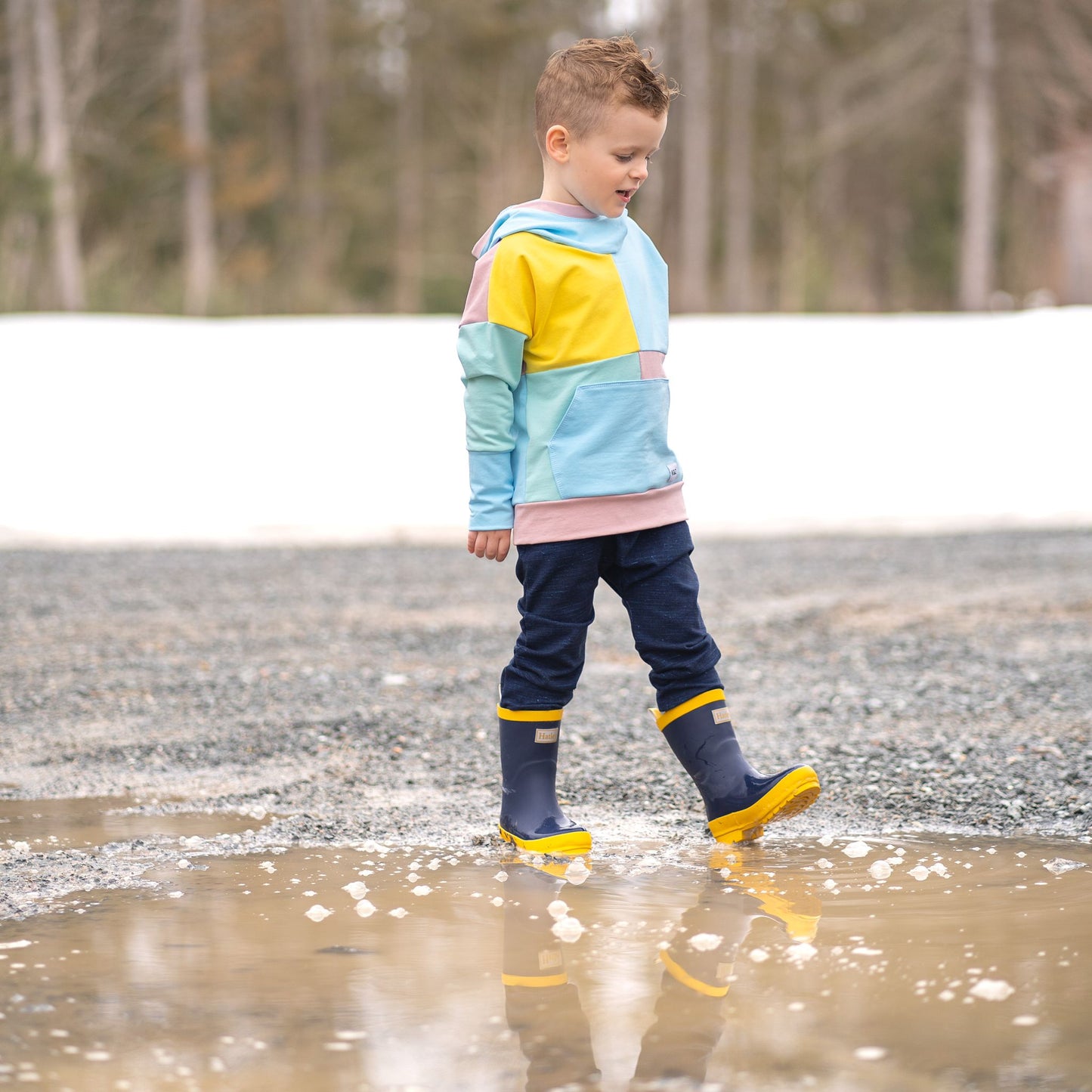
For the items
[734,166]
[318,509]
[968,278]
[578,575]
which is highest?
[734,166]

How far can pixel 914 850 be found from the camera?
273 centimetres

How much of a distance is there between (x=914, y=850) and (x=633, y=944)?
28.6 inches

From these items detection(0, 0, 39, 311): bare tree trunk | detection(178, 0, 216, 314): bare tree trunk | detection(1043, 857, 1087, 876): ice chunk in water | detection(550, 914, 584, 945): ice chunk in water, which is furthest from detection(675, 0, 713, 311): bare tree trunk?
detection(550, 914, 584, 945): ice chunk in water

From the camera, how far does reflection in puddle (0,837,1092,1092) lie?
1.81m

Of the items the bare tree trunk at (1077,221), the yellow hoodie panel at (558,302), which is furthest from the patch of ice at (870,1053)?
the bare tree trunk at (1077,221)

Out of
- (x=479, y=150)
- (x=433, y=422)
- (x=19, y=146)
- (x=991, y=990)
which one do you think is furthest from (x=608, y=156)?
(x=479, y=150)

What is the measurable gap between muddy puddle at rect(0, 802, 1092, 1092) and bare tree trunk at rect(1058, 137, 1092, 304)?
57.7 ft

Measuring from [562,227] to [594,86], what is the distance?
0.25 meters

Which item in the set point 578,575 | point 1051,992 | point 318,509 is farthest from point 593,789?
point 318,509

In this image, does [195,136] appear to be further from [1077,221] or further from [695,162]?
[1077,221]

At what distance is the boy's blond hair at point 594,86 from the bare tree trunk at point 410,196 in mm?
25842

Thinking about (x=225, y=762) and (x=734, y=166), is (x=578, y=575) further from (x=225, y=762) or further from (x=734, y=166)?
(x=734, y=166)

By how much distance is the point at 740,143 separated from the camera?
30.1 meters

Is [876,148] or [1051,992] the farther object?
[876,148]
